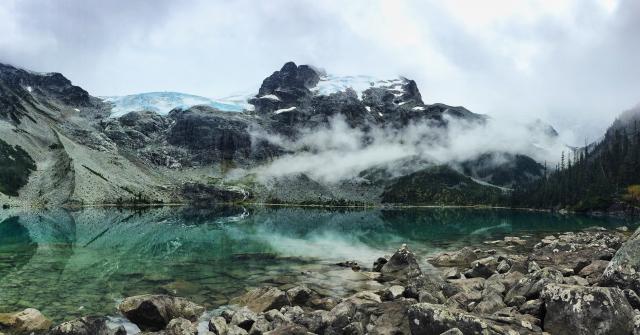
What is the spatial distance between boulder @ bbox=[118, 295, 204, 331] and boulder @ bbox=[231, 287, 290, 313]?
12.5ft

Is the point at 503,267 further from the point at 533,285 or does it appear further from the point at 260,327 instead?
the point at 260,327

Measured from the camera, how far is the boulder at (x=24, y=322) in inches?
884

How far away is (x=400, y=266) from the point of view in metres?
40.3

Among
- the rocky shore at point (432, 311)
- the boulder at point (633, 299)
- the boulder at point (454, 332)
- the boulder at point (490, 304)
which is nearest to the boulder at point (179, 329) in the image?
the rocky shore at point (432, 311)

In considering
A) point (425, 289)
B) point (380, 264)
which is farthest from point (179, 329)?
point (380, 264)

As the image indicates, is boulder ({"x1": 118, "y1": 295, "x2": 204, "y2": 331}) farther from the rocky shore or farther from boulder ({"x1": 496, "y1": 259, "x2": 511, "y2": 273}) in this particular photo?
boulder ({"x1": 496, "y1": 259, "x2": 511, "y2": 273})

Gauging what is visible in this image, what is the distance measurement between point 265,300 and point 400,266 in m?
16.9

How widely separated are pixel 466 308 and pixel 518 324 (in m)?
6.18

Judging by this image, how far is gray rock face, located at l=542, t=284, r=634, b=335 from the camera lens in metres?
16.4

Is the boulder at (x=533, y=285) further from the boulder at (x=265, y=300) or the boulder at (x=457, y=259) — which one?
the boulder at (x=457, y=259)

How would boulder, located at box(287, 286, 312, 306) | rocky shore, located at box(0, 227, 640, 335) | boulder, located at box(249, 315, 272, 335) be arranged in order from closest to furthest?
rocky shore, located at box(0, 227, 640, 335), boulder, located at box(249, 315, 272, 335), boulder, located at box(287, 286, 312, 306)

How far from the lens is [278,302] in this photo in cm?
2689

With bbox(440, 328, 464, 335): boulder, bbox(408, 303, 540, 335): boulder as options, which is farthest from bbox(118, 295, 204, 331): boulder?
bbox(440, 328, 464, 335): boulder

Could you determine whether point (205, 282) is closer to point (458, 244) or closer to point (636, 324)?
point (636, 324)
